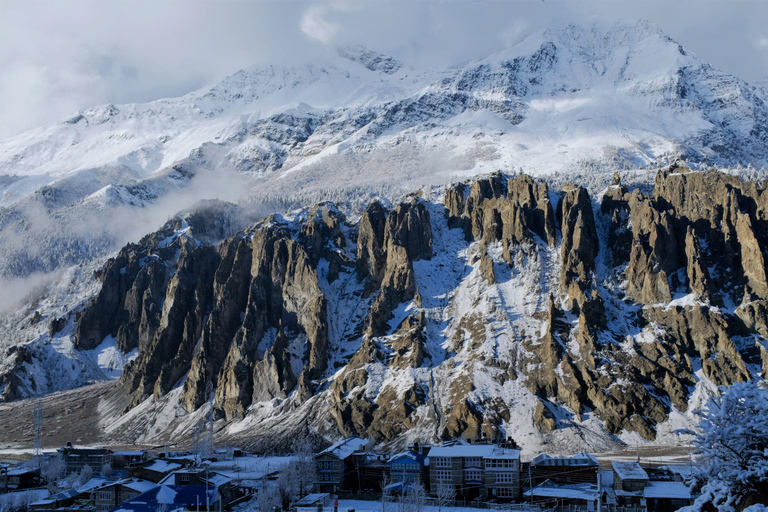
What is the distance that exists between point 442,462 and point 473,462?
469 centimetres

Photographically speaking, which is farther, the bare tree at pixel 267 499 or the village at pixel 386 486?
the village at pixel 386 486

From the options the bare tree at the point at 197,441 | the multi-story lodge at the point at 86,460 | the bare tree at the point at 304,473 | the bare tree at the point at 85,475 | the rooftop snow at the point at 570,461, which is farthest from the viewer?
the multi-story lodge at the point at 86,460

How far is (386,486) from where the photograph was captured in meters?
94.6

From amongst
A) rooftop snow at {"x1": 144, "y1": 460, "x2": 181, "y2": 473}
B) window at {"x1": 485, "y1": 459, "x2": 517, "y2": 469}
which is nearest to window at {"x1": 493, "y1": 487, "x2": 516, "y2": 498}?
window at {"x1": 485, "y1": 459, "x2": 517, "y2": 469}

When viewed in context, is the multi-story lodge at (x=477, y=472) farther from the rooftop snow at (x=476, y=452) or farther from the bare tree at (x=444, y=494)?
the bare tree at (x=444, y=494)

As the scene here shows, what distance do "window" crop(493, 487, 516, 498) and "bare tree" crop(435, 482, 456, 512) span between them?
6.37 metres

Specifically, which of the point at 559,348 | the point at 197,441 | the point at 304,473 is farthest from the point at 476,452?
the point at 197,441

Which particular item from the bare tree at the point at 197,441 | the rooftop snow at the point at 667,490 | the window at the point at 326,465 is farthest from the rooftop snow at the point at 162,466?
the rooftop snow at the point at 667,490

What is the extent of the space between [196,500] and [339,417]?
7465 cm

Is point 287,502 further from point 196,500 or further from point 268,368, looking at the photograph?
point 268,368

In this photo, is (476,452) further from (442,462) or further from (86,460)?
(86,460)

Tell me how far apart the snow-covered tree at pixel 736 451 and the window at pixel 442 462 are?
71.7 m

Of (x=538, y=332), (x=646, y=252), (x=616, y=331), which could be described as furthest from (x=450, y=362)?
(x=646, y=252)

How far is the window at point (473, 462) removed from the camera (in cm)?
9925
